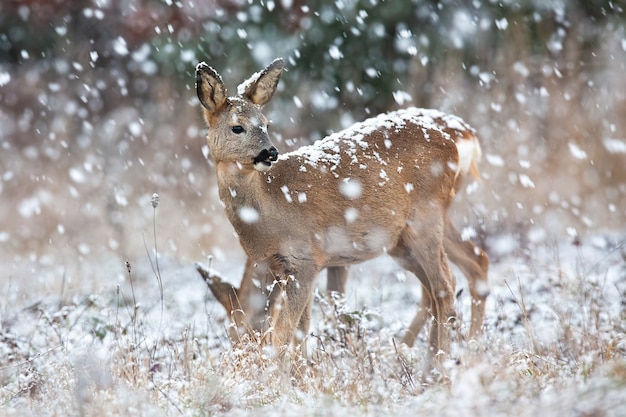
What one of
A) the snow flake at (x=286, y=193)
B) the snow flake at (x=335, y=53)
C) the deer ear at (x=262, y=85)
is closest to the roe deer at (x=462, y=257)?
the snow flake at (x=286, y=193)

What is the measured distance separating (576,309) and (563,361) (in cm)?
175

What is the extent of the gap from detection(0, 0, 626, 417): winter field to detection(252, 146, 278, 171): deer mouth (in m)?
0.92

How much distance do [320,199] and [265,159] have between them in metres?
0.66

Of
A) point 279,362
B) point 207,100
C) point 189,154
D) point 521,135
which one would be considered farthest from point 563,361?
point 189,154

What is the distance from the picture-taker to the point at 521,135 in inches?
422

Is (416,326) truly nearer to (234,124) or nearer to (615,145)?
(234,124)

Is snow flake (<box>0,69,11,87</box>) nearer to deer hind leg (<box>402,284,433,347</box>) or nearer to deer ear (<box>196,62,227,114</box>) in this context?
deer ear (<box>196,62,227,114</box>)

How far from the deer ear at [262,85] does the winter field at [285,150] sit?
1.48 meters

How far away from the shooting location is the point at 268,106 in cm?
1304

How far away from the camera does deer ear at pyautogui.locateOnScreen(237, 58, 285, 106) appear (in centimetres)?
591

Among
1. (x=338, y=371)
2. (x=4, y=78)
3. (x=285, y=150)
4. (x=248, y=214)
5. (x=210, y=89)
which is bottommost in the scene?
(x=338, y=371)

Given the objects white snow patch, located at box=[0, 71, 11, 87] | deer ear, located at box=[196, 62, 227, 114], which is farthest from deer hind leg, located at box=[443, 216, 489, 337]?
white snow patch, located at box=[0, 71, 11, 87]

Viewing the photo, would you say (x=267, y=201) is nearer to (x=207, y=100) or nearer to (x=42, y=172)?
(x=207, y=100)

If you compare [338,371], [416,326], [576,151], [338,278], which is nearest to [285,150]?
[576,151]
